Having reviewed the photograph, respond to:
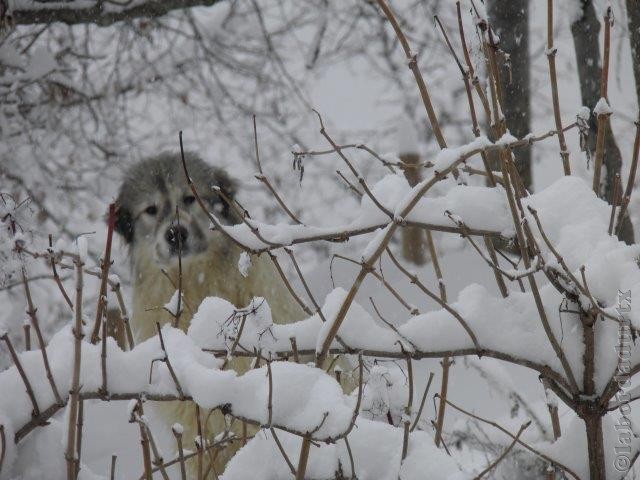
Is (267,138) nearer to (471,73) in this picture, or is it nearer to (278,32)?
(278,32)

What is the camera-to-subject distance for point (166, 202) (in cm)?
502

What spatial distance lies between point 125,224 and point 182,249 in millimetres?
945

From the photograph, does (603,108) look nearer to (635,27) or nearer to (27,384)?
(27,384)

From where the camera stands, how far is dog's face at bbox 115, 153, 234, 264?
4762mm

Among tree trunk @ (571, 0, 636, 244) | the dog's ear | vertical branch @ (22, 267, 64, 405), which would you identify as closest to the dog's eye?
the dog's ear

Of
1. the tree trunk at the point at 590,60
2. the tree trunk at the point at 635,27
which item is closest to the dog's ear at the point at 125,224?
the tree trunk at the point at 590,60

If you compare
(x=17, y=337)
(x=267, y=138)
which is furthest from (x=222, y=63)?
(x=17, y=337)

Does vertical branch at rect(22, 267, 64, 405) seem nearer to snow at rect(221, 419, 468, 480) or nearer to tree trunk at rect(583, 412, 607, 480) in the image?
snow at rect(221, 419, 468, 480)

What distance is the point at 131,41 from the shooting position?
7570 mm

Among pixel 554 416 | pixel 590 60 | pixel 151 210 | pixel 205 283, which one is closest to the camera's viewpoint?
pixel 554 416

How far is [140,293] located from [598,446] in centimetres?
380

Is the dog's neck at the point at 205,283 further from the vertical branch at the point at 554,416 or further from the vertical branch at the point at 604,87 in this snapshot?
the vertical branch at the point at 604,87

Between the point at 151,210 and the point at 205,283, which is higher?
the point at 151,210

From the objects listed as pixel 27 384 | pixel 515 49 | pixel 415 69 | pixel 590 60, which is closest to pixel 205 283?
pixel 515 49
